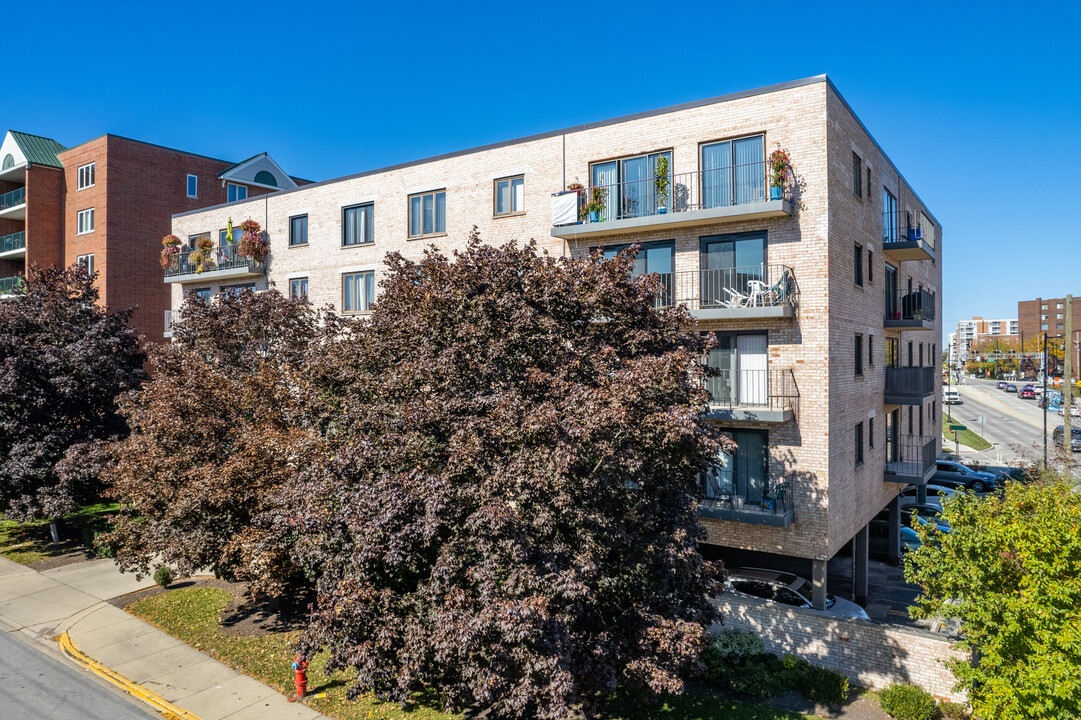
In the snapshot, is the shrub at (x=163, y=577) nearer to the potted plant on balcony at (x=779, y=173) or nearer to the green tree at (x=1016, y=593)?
the green tree at (x=1016, y=593)

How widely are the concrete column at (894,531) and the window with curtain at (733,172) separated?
52.6 ft

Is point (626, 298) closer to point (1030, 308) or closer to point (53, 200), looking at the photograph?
point (53, 200)

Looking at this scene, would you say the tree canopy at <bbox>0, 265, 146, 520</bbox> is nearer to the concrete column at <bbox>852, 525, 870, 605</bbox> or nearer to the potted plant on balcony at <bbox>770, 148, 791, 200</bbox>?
the potted plant on balcony at <bbox>770, 148, 791, 200</bbox>

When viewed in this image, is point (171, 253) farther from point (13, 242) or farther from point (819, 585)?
point (819, 585)

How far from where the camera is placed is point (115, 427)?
23.3 metres

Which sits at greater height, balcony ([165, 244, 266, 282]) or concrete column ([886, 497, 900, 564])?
balcony ([165, 244, 266, 282])

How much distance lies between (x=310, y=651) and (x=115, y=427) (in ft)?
54.3

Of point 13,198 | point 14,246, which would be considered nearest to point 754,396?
point 14,246

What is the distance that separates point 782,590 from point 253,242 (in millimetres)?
24219

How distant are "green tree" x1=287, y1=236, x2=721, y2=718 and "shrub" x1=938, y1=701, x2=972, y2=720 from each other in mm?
5926

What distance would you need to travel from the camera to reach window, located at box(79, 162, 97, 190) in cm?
3709

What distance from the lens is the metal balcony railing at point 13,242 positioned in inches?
1630

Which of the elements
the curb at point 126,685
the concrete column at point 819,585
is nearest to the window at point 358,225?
the curb at point 126,685

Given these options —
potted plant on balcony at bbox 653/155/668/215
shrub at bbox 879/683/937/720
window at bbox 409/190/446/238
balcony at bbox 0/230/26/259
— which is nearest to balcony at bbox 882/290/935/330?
potted plant on balcony at bbox 653/155/668/215
